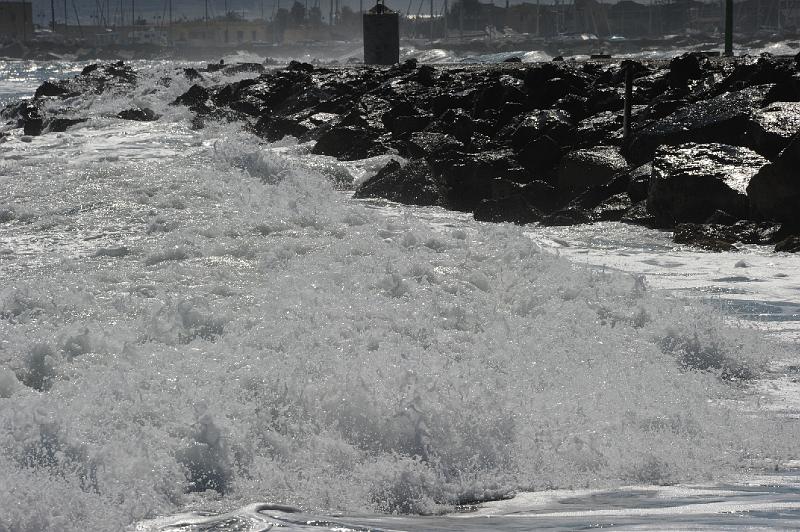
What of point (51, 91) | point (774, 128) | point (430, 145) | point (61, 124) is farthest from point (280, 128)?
point (51, 91)

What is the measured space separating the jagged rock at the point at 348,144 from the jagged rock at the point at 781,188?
7.16m

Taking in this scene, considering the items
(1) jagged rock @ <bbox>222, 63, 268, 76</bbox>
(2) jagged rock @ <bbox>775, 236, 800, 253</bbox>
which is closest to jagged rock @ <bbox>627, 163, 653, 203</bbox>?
(2) jagged rock @ <bbox>775, 236, 800, 253</bbox>

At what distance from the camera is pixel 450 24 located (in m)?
115

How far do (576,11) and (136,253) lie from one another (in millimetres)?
98714

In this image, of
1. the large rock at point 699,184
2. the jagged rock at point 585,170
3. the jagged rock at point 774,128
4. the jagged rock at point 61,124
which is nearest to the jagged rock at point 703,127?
the jagged rock at point 774,128

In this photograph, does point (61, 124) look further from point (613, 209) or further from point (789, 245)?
point (789, 245)

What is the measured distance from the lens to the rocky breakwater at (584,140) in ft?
33.6

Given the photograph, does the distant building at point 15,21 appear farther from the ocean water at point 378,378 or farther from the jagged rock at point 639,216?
the ocean water at point 378,378

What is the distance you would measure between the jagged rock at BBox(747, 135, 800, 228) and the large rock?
276mm

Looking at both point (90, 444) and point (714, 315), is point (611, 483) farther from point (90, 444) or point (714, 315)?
point (714, 315)

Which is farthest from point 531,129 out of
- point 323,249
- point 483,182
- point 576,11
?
point 576,11

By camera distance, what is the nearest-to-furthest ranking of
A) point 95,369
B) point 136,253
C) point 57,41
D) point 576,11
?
point 95,369 → point 136,253 → point 576,11 → point 57,41

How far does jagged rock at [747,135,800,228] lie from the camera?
374 inches

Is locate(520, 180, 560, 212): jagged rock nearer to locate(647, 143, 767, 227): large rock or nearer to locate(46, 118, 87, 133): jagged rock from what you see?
locate(647, 143, 767, 227): large rock
